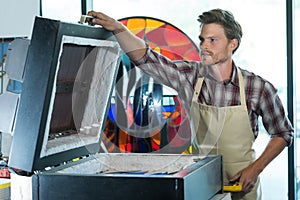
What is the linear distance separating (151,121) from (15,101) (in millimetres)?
845

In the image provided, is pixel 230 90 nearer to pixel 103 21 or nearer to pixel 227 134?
pixel 227 134

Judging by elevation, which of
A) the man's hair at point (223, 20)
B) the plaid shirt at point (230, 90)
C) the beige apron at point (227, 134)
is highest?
the man's hair at point (223, 20)

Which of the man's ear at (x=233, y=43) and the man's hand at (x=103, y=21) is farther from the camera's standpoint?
the man's ear at (x=233, y=43)

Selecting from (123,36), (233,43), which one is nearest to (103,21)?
(123,36)

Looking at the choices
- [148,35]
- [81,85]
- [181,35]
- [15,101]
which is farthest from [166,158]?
[181,35]

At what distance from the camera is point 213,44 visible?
2.14 m

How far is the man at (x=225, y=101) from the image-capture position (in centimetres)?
214

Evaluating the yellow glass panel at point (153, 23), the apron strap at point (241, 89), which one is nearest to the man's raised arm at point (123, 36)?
the apron strap at point (241, 89)

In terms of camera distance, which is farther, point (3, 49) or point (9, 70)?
point (3, 49)

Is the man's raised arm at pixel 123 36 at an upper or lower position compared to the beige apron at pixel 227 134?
upper

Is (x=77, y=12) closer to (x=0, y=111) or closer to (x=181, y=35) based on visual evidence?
(x=181, y=35)

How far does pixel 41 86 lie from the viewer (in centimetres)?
144

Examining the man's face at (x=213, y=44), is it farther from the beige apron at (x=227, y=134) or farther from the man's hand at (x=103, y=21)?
the man's hand at (x=103, y=21)

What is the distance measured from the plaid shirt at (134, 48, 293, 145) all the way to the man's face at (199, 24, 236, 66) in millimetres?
85
